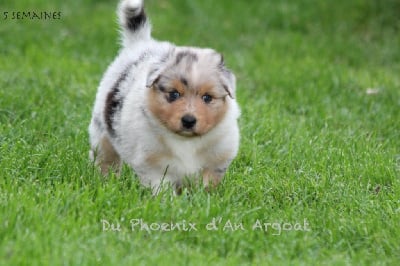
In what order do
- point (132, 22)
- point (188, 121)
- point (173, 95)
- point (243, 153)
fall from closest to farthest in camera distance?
point (188, 121), point (173, 95), point (132, 22), point (243, 153)

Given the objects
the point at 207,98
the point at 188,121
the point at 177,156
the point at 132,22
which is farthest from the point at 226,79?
the point at 132,22

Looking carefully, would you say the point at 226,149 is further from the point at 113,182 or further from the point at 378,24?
the point at 378,24

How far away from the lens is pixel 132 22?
237 inches

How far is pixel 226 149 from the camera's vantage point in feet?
17.1

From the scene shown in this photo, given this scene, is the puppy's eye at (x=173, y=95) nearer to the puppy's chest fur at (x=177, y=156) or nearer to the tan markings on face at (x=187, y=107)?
the tan markings on face at (x=187, y=107)

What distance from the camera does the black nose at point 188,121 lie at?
482 cm

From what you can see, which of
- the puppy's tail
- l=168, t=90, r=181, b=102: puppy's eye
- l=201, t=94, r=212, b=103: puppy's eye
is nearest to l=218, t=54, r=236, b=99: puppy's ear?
l=201, t=94, r=212, b=103: puppy's eye

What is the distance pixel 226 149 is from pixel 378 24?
6.68 m

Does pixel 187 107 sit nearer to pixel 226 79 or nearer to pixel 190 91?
pixel 190 91

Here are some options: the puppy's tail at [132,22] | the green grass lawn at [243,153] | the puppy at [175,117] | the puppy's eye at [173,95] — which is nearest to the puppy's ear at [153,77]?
the puppy at [175,117]

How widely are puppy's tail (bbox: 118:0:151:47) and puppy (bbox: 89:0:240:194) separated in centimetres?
54

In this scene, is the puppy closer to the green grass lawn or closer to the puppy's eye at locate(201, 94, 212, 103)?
the puppy's eye at locate(201, 94, 212, 103)

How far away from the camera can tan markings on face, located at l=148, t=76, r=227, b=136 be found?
486cm

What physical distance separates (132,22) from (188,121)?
148cm
